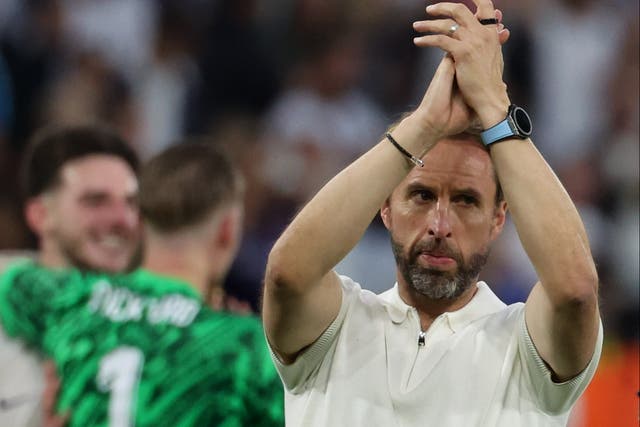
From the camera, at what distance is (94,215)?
194 inches

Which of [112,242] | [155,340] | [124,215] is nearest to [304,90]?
[124,215]

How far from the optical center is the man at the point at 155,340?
3.73 metres

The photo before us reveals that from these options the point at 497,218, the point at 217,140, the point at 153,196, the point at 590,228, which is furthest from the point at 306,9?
the point at 497,218

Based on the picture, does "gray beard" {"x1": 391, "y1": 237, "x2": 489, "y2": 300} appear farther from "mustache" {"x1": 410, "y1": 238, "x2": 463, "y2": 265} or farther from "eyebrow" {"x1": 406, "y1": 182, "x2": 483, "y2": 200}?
"eyebrow" {"x1": 406, "y1": 182, "x2": 483, "y2": 200}

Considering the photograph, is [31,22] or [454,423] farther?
[31,22]

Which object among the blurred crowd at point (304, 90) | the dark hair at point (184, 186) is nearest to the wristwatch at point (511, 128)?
the dark hair at point (184, 186)

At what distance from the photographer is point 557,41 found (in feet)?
21.8

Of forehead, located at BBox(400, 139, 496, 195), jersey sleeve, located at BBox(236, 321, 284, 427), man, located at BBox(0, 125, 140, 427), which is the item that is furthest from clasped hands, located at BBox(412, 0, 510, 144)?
man, located at BBox(0, 125, 140, 427)

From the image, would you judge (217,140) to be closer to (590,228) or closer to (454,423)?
(590,228)

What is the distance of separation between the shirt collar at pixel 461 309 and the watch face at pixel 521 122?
42cm

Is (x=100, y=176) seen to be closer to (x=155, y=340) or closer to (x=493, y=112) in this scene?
(x=155, y=340)

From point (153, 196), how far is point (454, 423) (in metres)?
2.05

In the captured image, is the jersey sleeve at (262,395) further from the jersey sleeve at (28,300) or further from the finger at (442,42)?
the finger at (442,42)

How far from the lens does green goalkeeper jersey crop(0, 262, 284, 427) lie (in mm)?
3738
